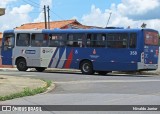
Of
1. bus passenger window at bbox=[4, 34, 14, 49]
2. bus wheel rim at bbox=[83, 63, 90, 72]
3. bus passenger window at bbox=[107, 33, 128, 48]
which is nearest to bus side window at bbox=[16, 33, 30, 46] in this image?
bus passenger window at bbox=[4, 34, 14, 49]

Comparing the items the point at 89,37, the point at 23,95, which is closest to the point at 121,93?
the point at 23,95

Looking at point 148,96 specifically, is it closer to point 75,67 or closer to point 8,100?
point 8,100

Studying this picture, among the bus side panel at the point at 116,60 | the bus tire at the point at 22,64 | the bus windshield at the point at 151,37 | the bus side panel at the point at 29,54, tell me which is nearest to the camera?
the bus windshield at the point at 151,37

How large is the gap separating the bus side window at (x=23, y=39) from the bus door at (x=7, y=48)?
1.80 feet

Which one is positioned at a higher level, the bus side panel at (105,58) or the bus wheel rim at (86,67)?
the bus side panel at (105,58)

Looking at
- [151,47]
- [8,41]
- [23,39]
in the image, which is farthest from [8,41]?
[151,47]

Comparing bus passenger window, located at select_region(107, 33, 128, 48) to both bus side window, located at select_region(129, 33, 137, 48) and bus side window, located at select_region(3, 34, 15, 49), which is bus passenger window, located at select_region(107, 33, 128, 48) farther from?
bus side window, located at select_region(3, 34, 15, 49)

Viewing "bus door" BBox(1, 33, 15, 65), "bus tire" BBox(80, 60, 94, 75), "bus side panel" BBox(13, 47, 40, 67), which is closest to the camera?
"bus tire" BBox(80, 60, 94, 75)

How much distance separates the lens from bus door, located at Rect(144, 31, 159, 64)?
27109 mm

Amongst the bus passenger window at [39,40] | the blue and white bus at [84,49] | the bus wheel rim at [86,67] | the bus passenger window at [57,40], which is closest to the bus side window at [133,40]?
the blue and white bus at [84,49]

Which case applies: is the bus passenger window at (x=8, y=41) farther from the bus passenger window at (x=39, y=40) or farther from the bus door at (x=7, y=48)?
the bus passenger window at (x=39, y=40)

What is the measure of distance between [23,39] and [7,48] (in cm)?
154

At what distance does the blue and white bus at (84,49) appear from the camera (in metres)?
27.1

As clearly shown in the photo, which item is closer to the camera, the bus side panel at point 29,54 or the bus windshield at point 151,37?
the bus windshield at point 151,37
